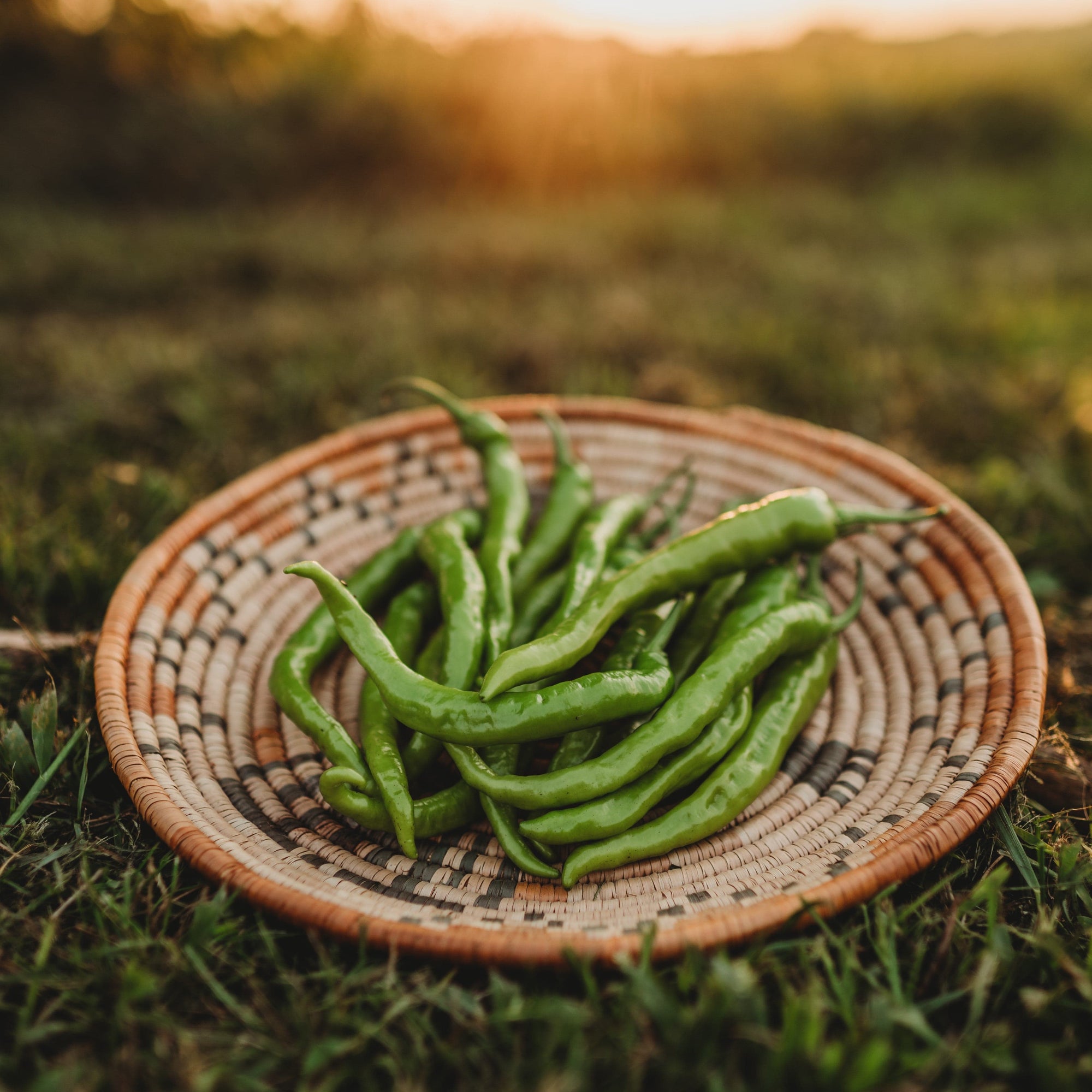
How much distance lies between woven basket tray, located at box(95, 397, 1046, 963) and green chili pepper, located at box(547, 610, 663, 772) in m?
0.30

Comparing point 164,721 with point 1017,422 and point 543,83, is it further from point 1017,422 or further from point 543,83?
point 543,83

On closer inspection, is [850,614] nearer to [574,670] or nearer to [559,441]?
[574,670]

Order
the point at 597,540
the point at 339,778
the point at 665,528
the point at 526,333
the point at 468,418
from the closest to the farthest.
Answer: the point at 339,778 < the point at 597,540 < the point at 665,528 < the point at 468,418 < the point at 526,333

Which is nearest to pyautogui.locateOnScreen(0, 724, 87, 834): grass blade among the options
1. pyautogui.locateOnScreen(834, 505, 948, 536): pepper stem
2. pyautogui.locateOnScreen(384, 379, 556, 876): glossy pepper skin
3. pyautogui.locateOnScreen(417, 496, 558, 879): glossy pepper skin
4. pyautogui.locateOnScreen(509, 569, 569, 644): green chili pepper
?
pyautogui.locateOnScreen(417, 496, 558, 879): glossy pepper skin

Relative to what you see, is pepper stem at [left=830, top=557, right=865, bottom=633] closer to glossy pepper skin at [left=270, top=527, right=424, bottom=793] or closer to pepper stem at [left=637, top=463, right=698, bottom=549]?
pepper stem at [left=637, top=463, right=698, bottom=549]

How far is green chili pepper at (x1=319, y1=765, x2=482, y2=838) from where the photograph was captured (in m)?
2.05

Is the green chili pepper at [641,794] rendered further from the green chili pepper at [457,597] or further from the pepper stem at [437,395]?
the pepper stem at [437,395]

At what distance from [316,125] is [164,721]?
7745mm

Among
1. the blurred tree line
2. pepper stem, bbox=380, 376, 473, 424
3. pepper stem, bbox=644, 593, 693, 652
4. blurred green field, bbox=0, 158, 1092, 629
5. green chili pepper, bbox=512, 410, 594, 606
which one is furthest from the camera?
the blurred tree line

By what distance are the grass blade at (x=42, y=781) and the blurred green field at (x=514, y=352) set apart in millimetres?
52

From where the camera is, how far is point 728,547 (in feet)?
8.14

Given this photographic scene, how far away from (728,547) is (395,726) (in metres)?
1.10

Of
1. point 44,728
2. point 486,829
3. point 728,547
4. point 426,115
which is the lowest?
point 486,829

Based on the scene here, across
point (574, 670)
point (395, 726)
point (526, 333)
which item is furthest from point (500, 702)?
point (526, 333)
